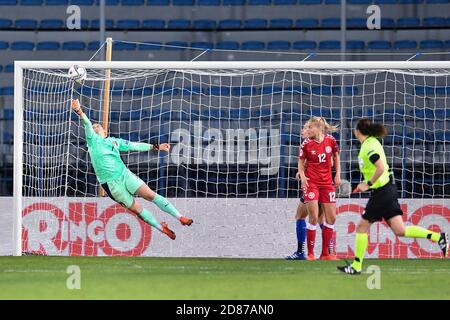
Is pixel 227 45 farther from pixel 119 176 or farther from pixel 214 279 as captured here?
pixel 214 279

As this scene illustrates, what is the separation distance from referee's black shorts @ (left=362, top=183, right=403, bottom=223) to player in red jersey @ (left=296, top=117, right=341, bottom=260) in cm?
260

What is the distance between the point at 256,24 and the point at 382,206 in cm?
1252

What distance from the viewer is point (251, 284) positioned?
9.73 m

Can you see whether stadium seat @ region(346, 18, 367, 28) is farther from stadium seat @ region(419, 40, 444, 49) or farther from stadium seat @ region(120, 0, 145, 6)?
stadium seat @ region(120, 0, 145, 6)

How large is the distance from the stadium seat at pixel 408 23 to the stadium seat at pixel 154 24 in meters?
4.62

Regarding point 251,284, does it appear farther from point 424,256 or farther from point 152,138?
point 152,138

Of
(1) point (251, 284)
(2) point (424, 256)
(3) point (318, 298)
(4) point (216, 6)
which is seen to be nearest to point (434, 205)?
(2) point (424, 256)

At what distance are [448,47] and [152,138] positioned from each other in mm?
6394

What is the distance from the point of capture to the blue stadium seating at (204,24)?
2280cm

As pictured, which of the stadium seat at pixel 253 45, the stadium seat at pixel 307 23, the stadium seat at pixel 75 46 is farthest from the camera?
the stadium seat at pixel 307 23

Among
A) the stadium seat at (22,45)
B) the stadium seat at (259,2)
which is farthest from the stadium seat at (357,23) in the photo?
the stadium seat at (22,45)

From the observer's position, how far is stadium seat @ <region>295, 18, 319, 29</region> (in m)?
22.7

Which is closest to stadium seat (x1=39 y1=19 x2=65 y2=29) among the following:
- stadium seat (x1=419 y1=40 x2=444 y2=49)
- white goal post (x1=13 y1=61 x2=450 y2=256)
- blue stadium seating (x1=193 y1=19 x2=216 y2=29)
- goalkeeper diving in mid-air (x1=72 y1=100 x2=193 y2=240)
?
blue stadium seating (x1=193 y1=19 x2=216 y2=29)

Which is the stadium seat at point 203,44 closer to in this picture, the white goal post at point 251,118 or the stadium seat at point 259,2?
the stadium seat at point 259,2
